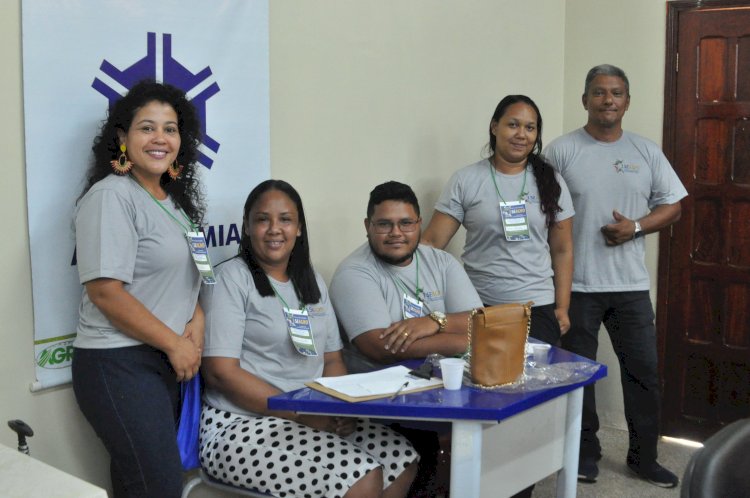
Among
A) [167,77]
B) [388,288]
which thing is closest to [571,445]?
[388,288]

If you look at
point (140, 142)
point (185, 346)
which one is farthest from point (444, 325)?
point (140, 142)

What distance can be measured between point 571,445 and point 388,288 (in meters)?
0.78

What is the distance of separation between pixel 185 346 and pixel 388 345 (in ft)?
2.27

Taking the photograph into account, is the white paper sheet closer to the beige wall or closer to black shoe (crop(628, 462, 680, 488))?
the beige wall

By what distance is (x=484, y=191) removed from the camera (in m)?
3.37

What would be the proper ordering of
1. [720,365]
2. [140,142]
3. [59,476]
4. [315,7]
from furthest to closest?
[720,365] → [315,7] → [140,142] → [59,476]

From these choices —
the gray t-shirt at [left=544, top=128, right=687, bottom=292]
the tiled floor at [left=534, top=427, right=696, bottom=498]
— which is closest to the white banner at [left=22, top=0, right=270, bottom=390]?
the gray t-shirt at [left=544, top=128, right=687, bottom=292]

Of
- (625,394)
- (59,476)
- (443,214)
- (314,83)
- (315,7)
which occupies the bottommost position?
(625,394)

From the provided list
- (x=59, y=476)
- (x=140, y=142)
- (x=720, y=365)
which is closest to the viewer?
(x=59, y=476)

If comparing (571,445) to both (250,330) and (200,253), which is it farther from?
(200,253)

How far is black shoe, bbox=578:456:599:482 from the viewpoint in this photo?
3.70m

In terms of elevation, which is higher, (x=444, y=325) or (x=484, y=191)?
(x=484, y=191)

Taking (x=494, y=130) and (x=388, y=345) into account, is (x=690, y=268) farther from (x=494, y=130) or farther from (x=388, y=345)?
(x=388, y=345)

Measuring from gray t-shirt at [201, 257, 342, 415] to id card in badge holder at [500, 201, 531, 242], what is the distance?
3.08 feet
